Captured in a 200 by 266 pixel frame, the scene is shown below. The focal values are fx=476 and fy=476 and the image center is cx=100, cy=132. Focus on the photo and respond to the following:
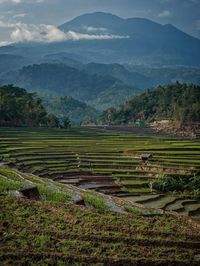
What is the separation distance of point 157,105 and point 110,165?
279 feet

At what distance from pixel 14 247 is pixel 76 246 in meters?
1.49

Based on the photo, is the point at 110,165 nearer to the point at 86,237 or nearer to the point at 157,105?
the point at 86,237

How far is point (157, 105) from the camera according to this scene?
419 ft

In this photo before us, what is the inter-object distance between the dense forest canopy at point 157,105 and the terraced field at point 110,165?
5750 cm

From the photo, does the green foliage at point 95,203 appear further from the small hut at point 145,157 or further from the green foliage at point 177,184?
the small hut at point 145,157

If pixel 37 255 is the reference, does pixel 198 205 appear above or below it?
below

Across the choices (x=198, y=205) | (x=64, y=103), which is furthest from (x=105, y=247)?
(x=64, y=103)

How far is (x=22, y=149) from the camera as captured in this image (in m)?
51.4

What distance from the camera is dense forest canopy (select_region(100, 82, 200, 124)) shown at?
372 ft

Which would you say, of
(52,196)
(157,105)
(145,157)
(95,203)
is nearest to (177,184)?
(145,157)

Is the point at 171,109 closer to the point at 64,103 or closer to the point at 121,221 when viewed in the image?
the point at 64,103

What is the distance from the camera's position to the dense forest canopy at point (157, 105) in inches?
4466

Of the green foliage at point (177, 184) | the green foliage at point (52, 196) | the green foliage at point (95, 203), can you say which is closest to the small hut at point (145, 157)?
the green foliage at point (177, 184)

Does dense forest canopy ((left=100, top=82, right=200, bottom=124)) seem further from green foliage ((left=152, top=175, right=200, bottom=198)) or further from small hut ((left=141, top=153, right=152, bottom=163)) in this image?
green foliage ((left=152, top=175, right=200, bottom=198))
